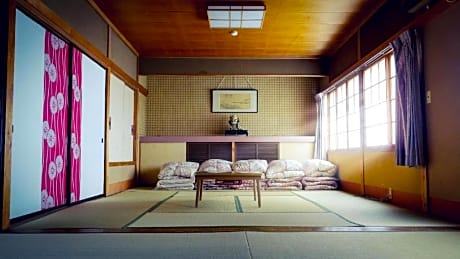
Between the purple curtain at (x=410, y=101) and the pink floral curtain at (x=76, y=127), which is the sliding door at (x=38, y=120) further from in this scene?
the purple curtain at (x=410, y=101)

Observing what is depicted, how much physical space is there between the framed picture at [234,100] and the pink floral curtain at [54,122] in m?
4.47

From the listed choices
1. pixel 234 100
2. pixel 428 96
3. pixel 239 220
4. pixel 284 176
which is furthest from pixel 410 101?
pixel 234 100

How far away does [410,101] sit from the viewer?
3965mm

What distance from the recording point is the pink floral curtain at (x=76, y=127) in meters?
4.43

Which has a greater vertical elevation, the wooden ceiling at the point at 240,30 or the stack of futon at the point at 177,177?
the wooden ceiling at the point at 240,30

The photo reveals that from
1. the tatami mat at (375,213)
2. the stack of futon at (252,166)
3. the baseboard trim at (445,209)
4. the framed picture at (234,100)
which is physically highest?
the framed picture at (234,100)

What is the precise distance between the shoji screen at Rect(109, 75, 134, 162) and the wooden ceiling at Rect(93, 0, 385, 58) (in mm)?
863

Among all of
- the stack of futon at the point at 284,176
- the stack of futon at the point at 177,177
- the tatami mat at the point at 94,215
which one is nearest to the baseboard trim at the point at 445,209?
the tatami mat at the point at 94,215

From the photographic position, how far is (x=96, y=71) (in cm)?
521

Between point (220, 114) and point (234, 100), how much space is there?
17.4 inches

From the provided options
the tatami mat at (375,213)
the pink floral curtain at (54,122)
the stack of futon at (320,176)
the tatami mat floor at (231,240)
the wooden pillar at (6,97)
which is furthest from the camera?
the stack of futon at (320,176)

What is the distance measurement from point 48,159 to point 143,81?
Result: 14.7ft

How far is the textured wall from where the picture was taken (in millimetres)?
8430

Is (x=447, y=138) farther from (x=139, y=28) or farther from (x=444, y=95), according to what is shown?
(x=139, y=28)
